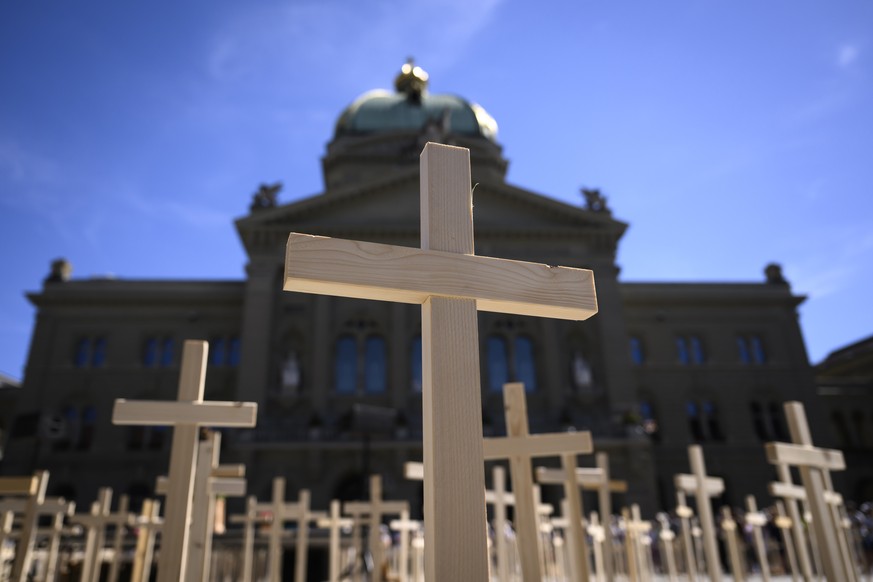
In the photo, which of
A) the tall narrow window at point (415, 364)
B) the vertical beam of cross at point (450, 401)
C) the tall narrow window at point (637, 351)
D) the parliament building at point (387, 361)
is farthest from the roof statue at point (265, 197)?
the vertical beam of cross at point (450, 401)

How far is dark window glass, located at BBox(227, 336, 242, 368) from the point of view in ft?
101

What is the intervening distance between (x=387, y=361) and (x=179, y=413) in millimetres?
24074

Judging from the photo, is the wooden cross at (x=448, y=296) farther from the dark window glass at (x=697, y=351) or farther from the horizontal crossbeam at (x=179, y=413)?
the dark window glass at (x=697, y=351)

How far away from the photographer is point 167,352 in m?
30.9

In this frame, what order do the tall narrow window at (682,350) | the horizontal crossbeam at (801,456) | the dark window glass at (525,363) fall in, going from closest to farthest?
the horizontal crossbeam at (801,456) < the dark window glass at (525,363) < the tall narrow window at (682,350)

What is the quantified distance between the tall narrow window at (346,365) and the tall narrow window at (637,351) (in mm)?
→ 13851

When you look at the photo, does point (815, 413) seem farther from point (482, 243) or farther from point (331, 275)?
point (331, 275)

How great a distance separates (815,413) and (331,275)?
34952mm

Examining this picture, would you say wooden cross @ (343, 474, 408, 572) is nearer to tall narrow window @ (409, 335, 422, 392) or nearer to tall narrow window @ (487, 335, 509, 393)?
tall narrow window @ (409, 335, 422, 392)

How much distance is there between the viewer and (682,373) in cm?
3238

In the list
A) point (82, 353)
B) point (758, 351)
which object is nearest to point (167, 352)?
point (82, 353)

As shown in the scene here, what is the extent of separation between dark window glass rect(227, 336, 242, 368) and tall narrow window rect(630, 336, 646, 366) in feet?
62.3

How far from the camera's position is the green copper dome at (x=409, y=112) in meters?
40.2

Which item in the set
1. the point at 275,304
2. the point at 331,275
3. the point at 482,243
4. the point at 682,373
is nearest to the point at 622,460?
the point at 682,373
